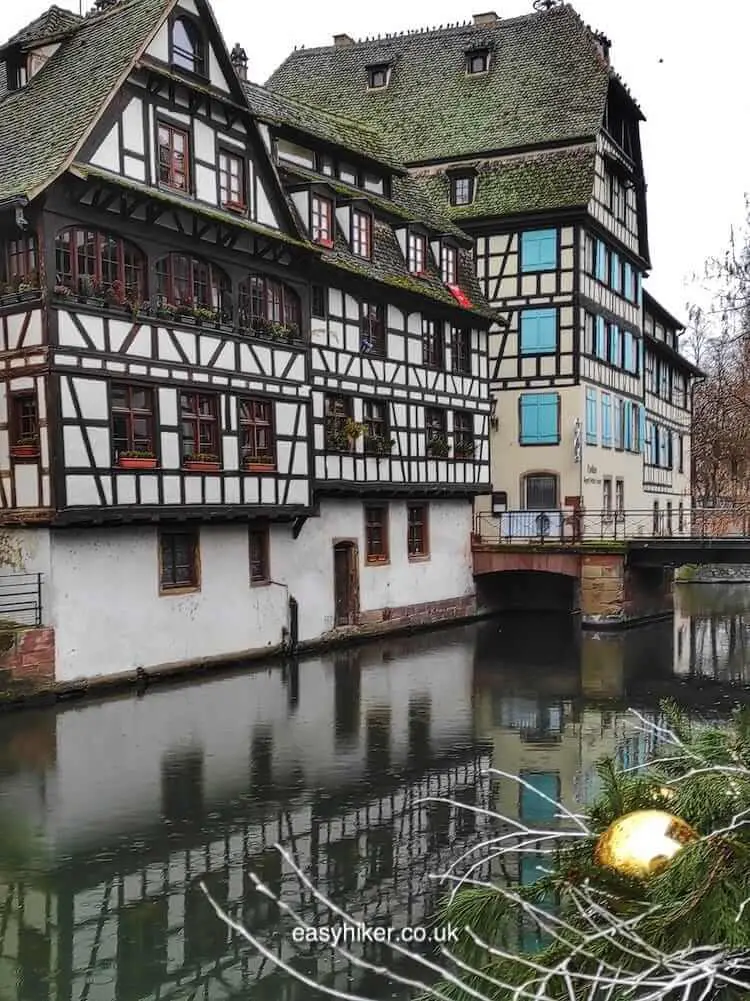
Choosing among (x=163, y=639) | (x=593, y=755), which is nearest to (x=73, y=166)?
(x=163, y=639)

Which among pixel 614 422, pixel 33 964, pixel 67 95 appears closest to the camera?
pixel 33 964

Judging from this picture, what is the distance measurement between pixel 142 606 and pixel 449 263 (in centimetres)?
1528

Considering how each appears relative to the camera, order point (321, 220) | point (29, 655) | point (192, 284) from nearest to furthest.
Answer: point (29, 655) < point (192, 284) < point (321, 220)

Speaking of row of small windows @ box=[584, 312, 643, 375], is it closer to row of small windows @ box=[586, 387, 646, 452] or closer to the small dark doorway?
row of small windows @ box=[586, 387, 646, 452]

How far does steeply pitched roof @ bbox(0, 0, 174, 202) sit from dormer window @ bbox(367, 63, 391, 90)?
18.3 meters

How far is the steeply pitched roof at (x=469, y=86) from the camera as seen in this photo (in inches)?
1379

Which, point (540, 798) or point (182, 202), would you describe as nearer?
point (540, 798)

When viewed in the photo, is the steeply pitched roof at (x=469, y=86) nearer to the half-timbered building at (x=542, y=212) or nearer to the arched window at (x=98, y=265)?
the half-timbered building at (x=542, y=212)

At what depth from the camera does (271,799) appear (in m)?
12.3

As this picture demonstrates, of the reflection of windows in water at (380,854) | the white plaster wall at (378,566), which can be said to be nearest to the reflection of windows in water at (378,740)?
the reflection of windows in water at (380,854)

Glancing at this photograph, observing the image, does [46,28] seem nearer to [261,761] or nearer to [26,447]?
Answer: [26,447]

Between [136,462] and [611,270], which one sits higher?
[611,270]

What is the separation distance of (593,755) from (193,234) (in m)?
12.3

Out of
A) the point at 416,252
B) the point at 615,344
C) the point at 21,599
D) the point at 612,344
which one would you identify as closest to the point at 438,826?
the point at 21,599
